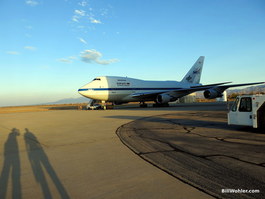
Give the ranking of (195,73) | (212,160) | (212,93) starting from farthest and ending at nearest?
1. (195,73)
2. (212,93)
3. (212,160)

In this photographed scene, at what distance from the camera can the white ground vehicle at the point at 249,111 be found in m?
7.16

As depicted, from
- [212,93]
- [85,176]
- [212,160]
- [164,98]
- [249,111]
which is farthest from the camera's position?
[164,98]

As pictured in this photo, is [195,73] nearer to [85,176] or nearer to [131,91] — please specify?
[131,91]

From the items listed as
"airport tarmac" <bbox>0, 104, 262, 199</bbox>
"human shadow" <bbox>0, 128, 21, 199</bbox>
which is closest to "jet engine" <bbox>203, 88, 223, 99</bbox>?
"airport tarmac" <bbox>0, 104, 262, 199</bbox>

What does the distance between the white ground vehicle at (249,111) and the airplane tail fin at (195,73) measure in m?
30.4

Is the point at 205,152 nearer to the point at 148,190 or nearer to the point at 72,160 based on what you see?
the point at 148,190

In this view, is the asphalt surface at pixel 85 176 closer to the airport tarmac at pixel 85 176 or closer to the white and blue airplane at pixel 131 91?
the airport tarmac at pixel 85 176

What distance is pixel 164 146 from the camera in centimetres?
583

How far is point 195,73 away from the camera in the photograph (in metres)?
37.5

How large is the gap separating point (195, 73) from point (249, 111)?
103 ft

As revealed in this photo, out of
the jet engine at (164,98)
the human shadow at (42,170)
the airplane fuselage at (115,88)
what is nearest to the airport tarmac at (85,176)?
the human shadow at (42,170)

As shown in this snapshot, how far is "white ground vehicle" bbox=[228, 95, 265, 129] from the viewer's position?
7.16 m

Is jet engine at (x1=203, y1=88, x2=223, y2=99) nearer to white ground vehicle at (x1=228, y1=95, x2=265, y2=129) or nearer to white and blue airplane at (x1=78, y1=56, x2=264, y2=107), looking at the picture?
white and blue airplane at (x1=78, y1=56, x2=264, y2=107)

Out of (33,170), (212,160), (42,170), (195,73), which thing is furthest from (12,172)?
(195,73)
